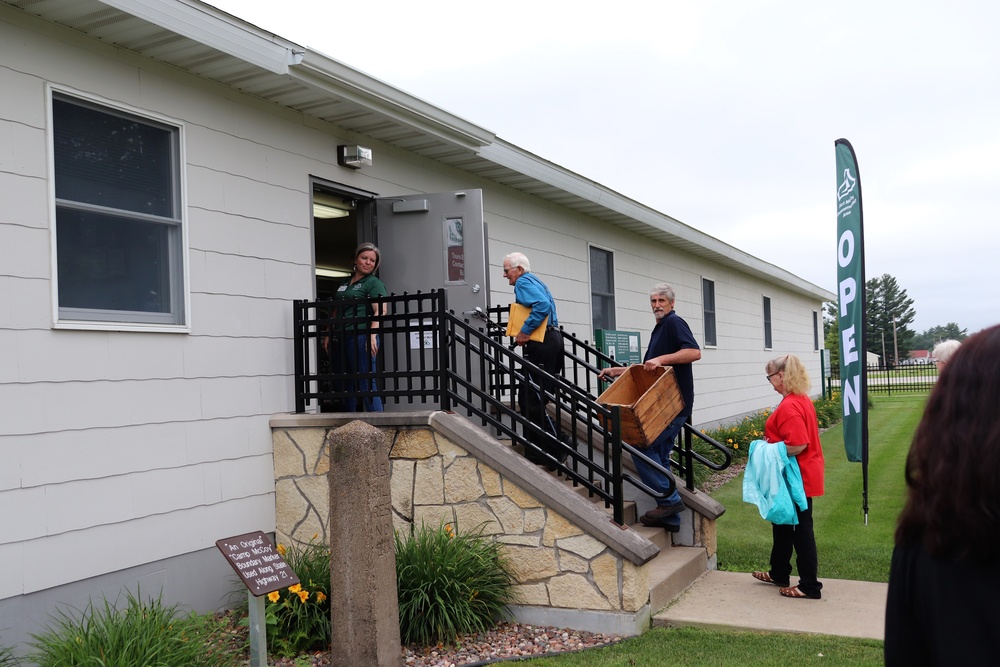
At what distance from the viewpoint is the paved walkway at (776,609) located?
5320 mm

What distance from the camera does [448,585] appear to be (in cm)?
532

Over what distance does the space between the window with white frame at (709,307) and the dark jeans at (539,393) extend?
10061mm

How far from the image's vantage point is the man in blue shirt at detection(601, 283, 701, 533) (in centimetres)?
656

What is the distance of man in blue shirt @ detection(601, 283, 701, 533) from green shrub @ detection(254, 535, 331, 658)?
2544 mm

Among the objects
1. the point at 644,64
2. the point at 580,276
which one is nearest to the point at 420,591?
the point at 580,276

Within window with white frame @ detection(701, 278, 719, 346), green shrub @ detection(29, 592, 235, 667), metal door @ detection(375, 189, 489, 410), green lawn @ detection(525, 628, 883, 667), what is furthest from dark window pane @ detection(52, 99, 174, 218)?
window with white frame @ detection(701, 278, 719, 346)

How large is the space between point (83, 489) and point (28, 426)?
50 cm

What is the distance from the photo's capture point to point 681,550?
266 inches

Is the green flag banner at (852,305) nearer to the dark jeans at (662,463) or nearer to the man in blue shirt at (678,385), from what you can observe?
the man in blue shirt at (678,385)

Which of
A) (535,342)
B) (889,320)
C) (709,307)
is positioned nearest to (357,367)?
(535,342)

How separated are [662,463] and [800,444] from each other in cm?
120

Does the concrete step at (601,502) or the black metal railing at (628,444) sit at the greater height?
the black metal railing at (628,444)

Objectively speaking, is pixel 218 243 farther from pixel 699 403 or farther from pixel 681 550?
pixel 699 403

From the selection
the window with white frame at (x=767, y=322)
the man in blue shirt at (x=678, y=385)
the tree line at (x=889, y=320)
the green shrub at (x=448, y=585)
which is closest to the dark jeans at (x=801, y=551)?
the man in blue shirt at (x=678, y=385)
